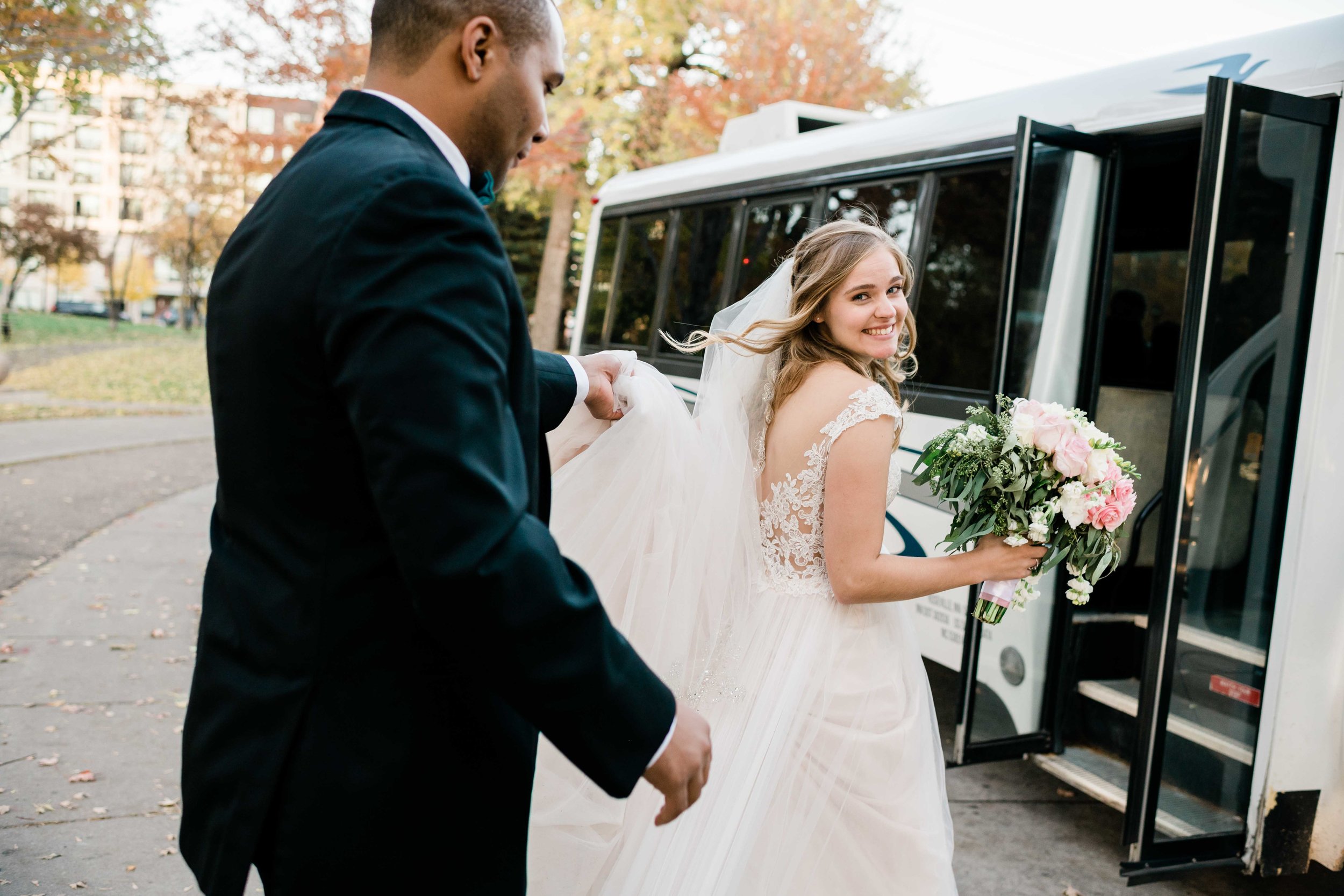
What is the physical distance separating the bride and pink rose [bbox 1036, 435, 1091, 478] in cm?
25

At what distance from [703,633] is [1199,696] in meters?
2.40

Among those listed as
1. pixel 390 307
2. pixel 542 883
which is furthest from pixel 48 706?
pixel 390 307

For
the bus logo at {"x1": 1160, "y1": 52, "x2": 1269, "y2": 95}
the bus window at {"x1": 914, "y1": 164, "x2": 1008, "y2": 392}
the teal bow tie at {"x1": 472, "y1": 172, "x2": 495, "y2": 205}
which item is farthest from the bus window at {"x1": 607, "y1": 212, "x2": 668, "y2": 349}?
the teal bow tie at {"x1": 472, "y1": 172, "x2": 495, "y2": 205}

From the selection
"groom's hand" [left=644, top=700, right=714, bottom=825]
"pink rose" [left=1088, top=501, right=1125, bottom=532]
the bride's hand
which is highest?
"pink rose" [left=1088, top=501, right=1125, bottom=532]

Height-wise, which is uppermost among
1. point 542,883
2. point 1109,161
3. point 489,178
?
point 1109,161

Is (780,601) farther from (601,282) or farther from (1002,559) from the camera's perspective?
(601,282)

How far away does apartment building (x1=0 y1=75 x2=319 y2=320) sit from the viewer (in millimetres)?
11039

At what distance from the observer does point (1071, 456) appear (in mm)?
2812

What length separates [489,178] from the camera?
171cm

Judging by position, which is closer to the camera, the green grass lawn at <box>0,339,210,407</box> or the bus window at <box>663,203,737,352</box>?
the bus window at <box>663,203,737,352</box>

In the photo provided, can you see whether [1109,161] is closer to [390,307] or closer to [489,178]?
[489,178]

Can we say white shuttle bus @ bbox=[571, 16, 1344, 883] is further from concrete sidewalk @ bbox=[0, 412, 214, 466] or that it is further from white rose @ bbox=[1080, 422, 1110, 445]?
concrete sidewalk @ bbox=[0, 412, 214, 466]

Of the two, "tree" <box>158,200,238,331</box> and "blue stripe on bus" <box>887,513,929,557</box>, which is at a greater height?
"tree" <box>158,200,238,331</box>

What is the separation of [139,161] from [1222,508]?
171 ft
